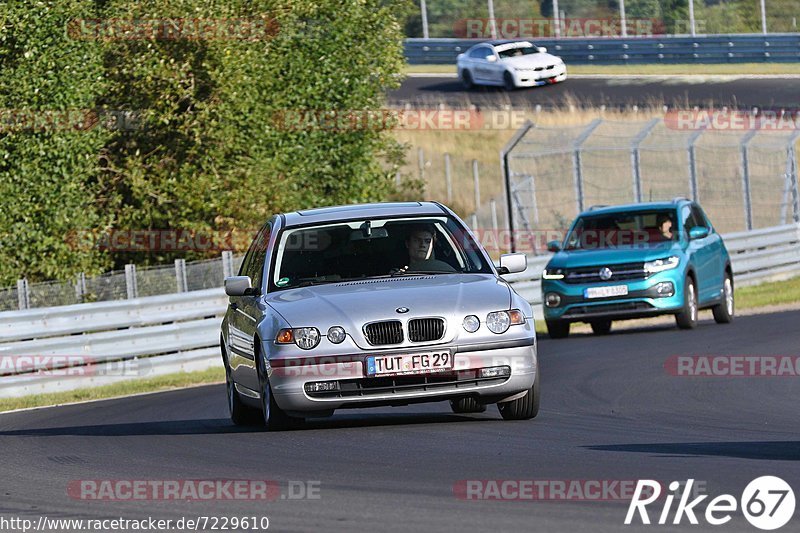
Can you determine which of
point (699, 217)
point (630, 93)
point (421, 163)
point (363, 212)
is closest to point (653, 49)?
point (630, 93)

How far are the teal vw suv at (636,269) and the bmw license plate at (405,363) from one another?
10840 mm

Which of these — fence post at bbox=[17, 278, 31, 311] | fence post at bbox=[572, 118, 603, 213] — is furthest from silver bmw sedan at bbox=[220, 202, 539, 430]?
fence post at bbox=[572, 118, 603, 213]

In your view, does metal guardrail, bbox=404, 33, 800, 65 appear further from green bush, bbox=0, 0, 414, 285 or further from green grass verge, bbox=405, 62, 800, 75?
green bush, bbox=0, 0, 414, 285

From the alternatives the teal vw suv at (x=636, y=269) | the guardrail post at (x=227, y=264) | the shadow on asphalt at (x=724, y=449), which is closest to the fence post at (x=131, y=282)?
the guardrail post at (x=227, y=264)

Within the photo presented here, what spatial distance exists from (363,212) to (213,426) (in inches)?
85.7

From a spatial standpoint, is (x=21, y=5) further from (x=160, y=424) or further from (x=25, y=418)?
(x=160, y=424)

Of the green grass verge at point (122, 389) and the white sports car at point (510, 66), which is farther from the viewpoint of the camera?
the white sports car at point (510, 66)

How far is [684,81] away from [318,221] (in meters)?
40.9

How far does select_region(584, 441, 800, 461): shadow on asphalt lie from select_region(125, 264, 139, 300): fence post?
1363cm

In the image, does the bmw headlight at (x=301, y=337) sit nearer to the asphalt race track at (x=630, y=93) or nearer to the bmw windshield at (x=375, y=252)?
the bmw windshield at (x=375, y=252)

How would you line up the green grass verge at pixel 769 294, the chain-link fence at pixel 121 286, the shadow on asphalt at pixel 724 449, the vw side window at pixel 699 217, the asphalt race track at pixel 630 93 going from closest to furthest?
the shadow on asphalt at pixel 724 449, the chain-link fence at pixel 121 286, the vw side window at pixel 699 217, the green grass verge at pixel 769 294, the asphalt race track at pixel 630 93

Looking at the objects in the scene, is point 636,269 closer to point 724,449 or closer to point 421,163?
point 724,449

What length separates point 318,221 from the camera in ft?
39.8

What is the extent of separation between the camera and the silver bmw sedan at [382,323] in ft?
35.6
